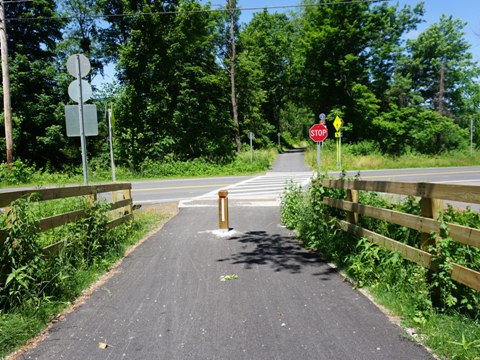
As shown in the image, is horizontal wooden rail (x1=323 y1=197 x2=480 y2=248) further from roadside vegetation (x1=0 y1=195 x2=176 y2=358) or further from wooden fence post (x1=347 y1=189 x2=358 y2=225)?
roadside vegetation (x1=0 y1=195 x2=176 y2=358)

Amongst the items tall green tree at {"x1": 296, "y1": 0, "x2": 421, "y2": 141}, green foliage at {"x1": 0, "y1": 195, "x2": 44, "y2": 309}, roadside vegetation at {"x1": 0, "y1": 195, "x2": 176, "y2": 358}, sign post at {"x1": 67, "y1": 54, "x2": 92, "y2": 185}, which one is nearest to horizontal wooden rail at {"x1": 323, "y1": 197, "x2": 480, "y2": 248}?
roadside vegetation at {"x1": 0, "y1": 195, "x2": 176, "y2": 358}

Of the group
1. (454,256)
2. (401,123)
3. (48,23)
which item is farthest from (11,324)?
(401,123)

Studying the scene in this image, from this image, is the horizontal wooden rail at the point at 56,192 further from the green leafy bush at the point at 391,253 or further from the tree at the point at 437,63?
the tree at the point at 437,63

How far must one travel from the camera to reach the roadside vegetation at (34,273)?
3.64m

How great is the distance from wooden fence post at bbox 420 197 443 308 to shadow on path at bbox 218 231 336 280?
1.55 meters

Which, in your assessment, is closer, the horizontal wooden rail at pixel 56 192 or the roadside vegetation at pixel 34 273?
the roadside vegetation at pixel 34 273

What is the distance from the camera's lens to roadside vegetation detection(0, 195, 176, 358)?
3.64 m

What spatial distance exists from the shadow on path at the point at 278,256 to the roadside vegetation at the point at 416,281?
0.29 m

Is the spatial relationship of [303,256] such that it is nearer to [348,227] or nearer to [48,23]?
[348,227]

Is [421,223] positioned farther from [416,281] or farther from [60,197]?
[60,197]

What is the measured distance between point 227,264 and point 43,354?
3090mm

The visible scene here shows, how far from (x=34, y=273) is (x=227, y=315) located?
2.13 m

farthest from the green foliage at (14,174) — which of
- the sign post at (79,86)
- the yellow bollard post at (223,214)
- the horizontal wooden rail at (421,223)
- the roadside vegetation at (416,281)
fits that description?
the horizontal wooden rail at (421,223)

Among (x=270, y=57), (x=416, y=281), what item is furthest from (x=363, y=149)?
(x=416, y=281)
